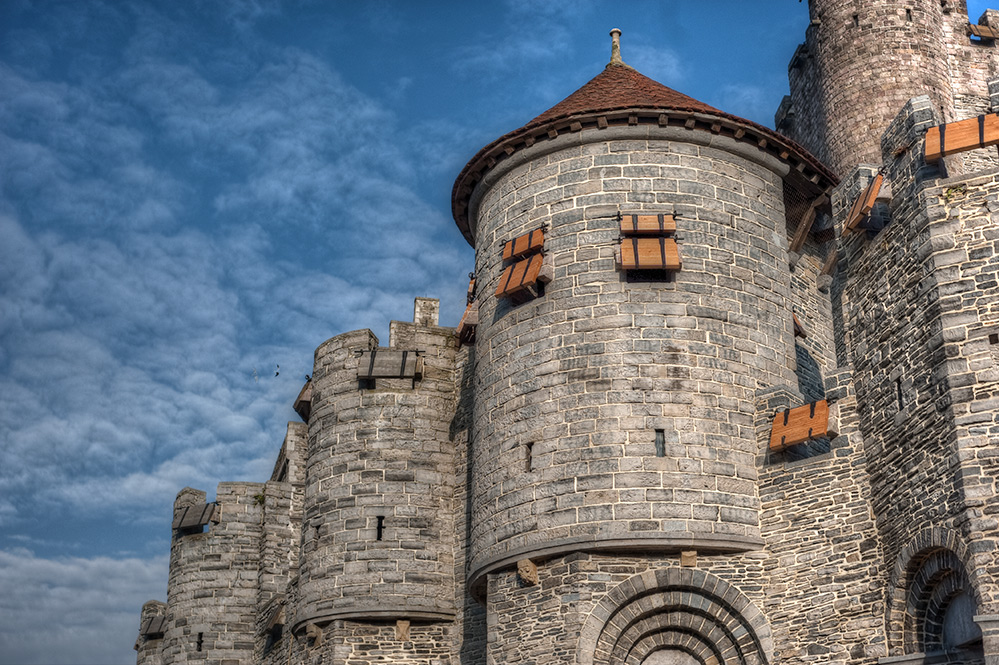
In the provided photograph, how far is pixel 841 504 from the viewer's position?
18188 mm

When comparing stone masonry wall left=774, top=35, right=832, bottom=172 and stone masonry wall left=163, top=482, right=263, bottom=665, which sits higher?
stone masonry wall left=774, top=35, right=832, bottom=172

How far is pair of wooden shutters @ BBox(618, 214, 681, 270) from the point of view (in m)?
20.3

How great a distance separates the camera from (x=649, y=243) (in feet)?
67.7

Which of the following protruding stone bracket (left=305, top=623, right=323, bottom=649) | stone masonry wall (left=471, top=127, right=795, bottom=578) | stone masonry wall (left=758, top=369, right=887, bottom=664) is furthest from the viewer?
protruding stone bracket (left=305, top=623, right=323, bottom=649)

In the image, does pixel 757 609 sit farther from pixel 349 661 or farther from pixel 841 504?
pixel 349 661

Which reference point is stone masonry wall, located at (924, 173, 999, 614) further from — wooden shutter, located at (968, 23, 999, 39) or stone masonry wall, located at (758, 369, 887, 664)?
wooden shutter, located at (968, 23, 999, 39)

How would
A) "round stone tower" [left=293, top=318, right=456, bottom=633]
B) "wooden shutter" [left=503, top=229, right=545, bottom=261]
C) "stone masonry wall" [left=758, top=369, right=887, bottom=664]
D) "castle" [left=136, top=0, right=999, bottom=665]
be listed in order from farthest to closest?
"round stone tower" [left=293, top=318, right=456, bottom=633] → "wooden shutter" [left=503, top=229, right=545, bottom=261] → "stone masonry wall" [left=758, top=369, right=887, bottom=664] → "castle" [left=136, top=0, right=999, bottom=665]

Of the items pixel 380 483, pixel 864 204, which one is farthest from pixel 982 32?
pixel 380 483

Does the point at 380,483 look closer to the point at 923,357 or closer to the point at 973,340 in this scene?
the point at 923,357

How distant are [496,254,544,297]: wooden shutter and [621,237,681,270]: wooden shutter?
156 cm

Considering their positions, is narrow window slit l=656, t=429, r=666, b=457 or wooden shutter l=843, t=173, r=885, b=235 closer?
wooden shutter l=843, t=173, r=885, b=235

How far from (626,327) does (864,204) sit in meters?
4.26

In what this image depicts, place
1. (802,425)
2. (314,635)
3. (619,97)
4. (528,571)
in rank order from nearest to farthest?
(802,425) < (528,571) < (619,97) < (314,635)

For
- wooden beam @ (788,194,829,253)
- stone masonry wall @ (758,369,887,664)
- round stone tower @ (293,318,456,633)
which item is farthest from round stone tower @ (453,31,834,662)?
round stone tower @ (293,318,456,633)
